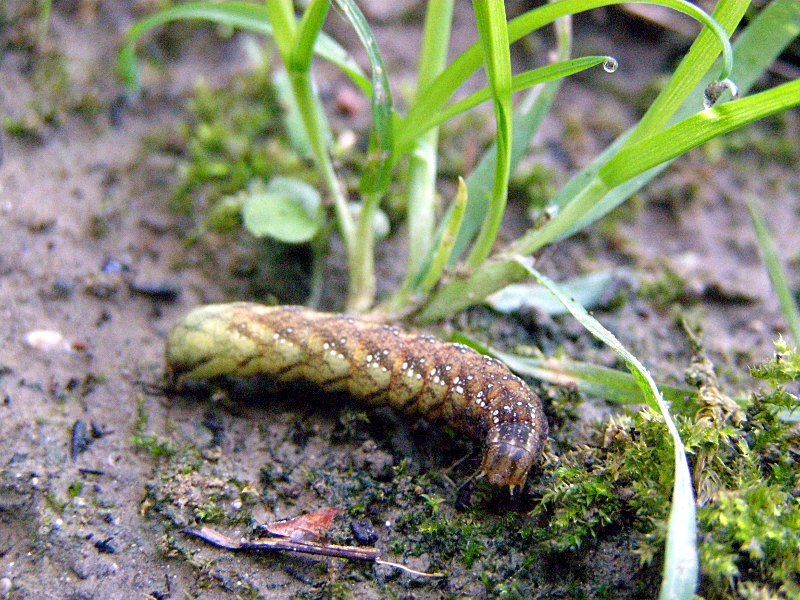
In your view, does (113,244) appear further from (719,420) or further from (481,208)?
(719,420)

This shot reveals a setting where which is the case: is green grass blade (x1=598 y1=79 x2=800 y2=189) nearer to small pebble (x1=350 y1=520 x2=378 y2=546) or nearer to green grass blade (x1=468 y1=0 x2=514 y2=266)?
green grass blade (x1=468 y1=0 x2=514 y2=266)

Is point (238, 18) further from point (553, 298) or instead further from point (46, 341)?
point (553, 298)

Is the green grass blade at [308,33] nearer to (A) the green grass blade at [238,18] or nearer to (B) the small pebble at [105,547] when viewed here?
(A) the green grass blade at [238,18]

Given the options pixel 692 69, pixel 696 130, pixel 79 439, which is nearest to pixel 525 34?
pixel 692 69

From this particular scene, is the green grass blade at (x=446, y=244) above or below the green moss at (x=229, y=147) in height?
above

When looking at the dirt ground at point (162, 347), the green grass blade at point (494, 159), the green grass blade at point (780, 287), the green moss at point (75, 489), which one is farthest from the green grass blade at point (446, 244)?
the green moss at point (75, 489)

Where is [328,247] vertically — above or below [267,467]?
above

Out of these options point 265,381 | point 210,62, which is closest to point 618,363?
point 265,381
